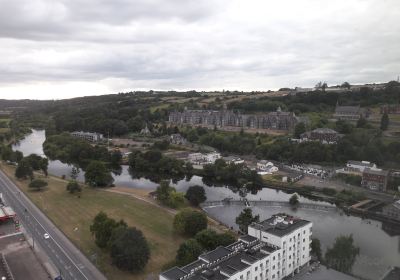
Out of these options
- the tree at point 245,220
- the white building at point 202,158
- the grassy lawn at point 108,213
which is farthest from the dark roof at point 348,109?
the tree at point 245,220

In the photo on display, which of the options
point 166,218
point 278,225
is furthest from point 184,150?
point 278,225

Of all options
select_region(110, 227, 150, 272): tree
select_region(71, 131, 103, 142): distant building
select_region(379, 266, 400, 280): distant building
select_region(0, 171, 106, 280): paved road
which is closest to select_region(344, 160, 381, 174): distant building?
select_region(379, 266, 400, 280): distant building

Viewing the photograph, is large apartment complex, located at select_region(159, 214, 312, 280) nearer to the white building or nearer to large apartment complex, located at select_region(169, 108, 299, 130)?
the white building

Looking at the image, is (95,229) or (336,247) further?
(95,229)

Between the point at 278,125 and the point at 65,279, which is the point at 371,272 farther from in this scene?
the point at 278,125

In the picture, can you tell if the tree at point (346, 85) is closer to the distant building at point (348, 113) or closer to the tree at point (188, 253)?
the distant building at point (348, 113)

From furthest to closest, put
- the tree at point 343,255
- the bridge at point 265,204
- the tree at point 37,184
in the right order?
1. the tree at point 37,184
2. the bridge at point 265,204
3. the tree at point 343,255

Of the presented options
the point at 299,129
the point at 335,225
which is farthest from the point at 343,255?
the point at 299,129
